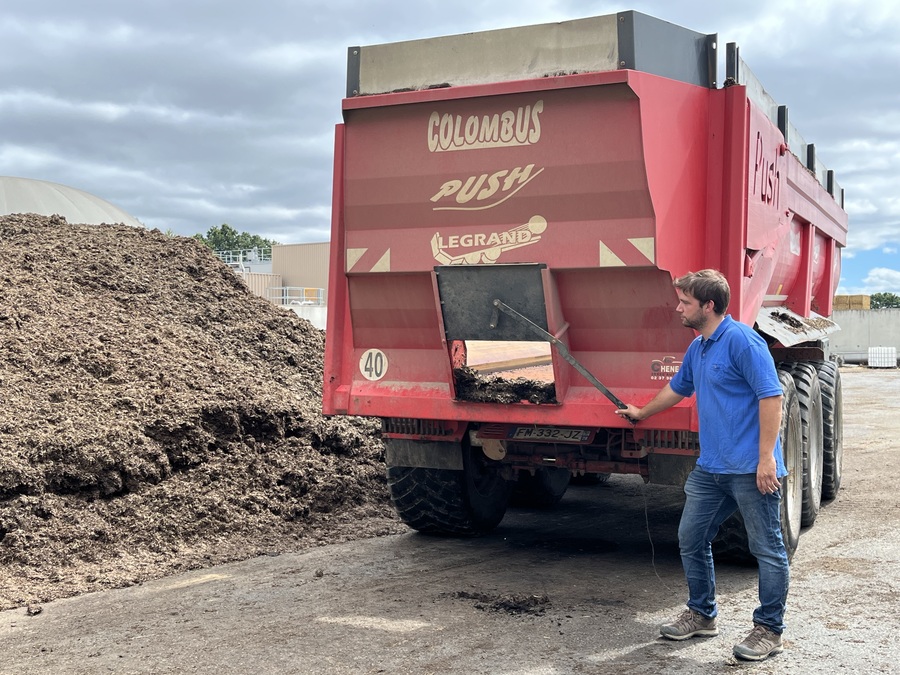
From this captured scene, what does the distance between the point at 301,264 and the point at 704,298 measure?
1871 inches

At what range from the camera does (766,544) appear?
4.40 metres

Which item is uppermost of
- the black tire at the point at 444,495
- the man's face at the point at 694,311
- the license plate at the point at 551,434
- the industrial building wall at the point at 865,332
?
the industrial building wall at the point at 865,332

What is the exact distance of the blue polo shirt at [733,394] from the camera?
4355mm

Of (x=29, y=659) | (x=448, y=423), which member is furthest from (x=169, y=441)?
(x=29, y=659)

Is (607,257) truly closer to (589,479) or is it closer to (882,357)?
(589,479)

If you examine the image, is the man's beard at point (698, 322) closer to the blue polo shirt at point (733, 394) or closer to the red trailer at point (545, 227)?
the blue polo shirt at point (733, 394)

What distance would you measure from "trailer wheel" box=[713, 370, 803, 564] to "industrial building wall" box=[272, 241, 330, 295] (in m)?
43.5

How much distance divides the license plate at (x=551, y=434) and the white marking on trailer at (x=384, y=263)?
1.31m

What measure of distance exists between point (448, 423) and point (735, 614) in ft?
6.92

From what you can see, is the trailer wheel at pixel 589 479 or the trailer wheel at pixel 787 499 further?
the trailer wheel at pixel 589 479

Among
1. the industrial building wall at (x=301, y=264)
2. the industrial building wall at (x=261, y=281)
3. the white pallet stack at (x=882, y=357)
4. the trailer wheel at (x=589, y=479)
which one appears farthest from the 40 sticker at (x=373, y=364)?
the industrial building wall at (x=301, y=264)

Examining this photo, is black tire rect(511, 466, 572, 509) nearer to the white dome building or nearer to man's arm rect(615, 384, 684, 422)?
man's arm rect(615, 384, 684, 422)

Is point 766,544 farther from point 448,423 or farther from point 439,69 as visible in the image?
point 439,69

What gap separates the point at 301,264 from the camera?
50969 millimetres
